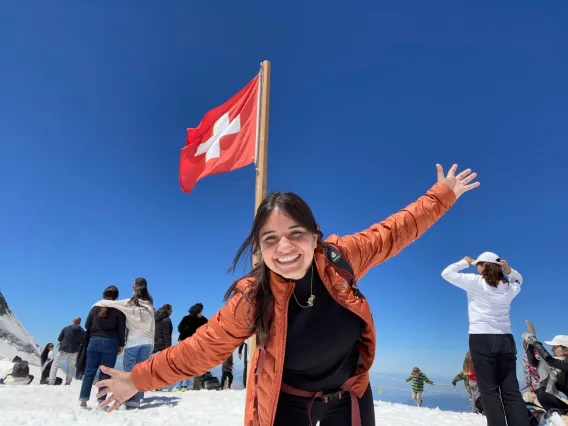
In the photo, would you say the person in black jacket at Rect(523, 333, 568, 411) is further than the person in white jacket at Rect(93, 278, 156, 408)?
No

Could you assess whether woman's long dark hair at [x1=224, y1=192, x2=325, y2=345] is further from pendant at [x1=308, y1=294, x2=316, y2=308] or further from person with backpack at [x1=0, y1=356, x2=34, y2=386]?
person with backpack at [x1=0, y1=356, x2=34, y2=386]

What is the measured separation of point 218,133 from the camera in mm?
9016

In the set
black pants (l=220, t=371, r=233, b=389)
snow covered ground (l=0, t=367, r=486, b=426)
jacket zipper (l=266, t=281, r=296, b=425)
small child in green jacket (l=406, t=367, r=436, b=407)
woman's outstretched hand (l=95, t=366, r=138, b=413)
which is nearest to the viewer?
jacket zipper (l=266, t=281, r=296, b=425)

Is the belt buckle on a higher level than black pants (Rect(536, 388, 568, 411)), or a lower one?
lower

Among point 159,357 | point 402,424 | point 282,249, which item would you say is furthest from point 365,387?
point 402,424

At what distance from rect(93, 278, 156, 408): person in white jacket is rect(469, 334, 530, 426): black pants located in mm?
5560

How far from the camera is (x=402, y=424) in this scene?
19.7ft

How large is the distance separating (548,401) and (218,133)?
7.88m

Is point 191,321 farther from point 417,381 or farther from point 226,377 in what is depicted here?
point 417,381

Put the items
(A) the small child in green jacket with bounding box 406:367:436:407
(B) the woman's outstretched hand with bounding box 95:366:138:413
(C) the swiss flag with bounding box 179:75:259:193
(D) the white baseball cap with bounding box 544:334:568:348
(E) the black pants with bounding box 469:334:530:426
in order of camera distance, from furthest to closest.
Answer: (A) the small child in green jacket with bounding box 406:367:436:407
(C) the swiss flag with bounding box 179:75:259:193
(D) the white baseball cap with bounding box 544:334:568:348
(E) the black pants with bounding box 469:334:530:426
(B) the woman's outstretched hand with bounding box 95:366:138:413

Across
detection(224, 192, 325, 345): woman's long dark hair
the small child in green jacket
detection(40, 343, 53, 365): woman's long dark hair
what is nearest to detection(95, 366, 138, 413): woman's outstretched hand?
detection(224, 192, 325, 345): woman's long dark hair

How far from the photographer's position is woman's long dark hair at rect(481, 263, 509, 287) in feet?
15.9

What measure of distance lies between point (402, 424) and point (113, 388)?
524 centimetres

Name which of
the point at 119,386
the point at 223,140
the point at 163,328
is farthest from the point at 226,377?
the point at 119,386
